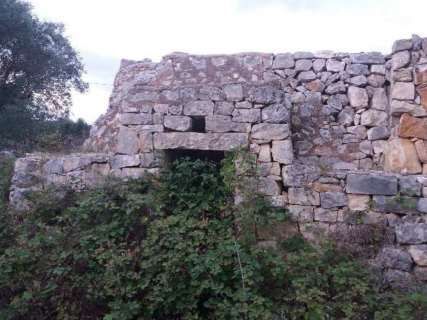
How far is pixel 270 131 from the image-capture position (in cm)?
550

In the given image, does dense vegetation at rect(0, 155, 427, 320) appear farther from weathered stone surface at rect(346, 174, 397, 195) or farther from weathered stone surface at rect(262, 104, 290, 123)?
weathered stone surface at rect(346, 174, 397, 195)

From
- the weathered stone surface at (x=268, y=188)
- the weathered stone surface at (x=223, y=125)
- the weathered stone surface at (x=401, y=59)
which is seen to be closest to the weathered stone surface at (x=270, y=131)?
the weathered stone surface at (x=223, y=125)

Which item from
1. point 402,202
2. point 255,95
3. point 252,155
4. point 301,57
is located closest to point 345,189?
point 402,202

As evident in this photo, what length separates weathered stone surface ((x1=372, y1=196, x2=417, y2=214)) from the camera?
485cm

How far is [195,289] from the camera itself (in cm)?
450

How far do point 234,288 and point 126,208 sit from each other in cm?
169

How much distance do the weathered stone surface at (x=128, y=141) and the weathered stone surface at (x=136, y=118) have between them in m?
0.11

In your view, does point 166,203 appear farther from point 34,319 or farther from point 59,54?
point 59,54

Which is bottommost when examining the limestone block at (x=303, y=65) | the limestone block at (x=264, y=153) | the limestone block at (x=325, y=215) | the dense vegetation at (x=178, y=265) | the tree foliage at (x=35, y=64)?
the dense vegetation at (x=178, y=265)

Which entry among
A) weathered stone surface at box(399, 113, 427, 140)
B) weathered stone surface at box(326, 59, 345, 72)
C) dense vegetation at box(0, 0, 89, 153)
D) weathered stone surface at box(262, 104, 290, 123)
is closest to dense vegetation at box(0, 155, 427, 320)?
weathered stone surface at box(262, 104, 290, 123)

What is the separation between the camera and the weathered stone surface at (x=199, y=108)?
569cm

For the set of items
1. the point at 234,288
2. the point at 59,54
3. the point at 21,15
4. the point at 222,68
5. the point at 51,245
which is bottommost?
the point at 234,288

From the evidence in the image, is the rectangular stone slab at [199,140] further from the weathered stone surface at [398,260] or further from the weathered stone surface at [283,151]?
the weathered stone surface at [398,260]

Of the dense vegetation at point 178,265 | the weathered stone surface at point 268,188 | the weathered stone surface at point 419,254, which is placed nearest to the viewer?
the dense vegetation at point 178,265
